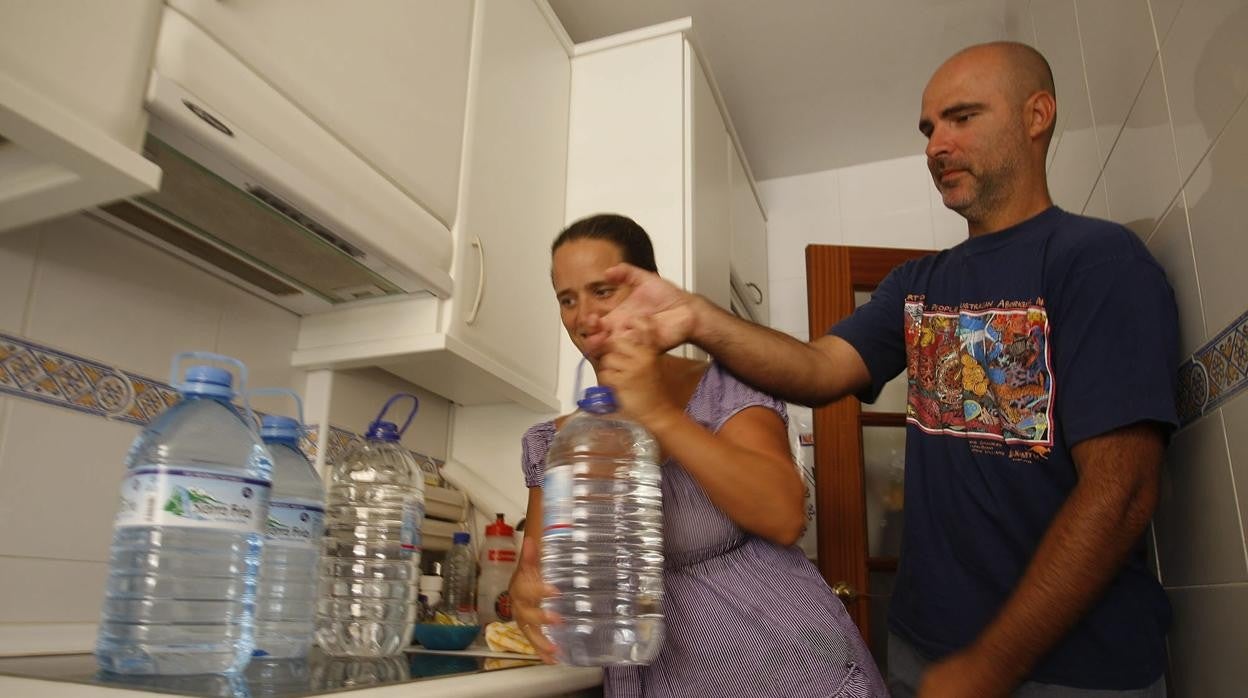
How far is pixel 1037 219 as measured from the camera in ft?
4.14

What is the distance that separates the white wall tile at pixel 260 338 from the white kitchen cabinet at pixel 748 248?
4.42 ft

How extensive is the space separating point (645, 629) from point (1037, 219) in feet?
2.81

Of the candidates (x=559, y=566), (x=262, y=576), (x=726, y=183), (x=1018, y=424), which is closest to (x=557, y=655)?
(x=559, y=566)

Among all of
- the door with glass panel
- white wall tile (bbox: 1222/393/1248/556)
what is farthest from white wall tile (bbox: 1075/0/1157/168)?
the door with glass panel

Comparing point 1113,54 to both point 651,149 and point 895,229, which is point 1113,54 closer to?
point 651,149

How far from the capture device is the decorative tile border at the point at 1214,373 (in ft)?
3.07

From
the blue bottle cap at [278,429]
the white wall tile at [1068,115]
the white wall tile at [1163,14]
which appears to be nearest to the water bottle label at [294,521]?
the blue bottle cap at [278,429]

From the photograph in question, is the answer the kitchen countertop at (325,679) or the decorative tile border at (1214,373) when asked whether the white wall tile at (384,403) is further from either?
the decorative tile border at (1214,373)

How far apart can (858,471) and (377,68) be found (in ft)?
5.35

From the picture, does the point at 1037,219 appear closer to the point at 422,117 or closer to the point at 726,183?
the point at 422,117

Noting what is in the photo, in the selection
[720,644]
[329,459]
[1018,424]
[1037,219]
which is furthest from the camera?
[329,459]

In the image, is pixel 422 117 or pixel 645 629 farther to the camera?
pixel 422 117

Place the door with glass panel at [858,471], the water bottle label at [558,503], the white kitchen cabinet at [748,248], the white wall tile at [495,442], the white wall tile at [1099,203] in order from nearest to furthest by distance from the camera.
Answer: the water bottle label at [558,503] < the white wall tile at [1099,203] < the white wall tile at [495,442] < the door with glass panel at [858,471] < the white kitchen cabinet at [748,248]

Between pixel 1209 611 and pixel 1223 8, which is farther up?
pixel 1223 8
